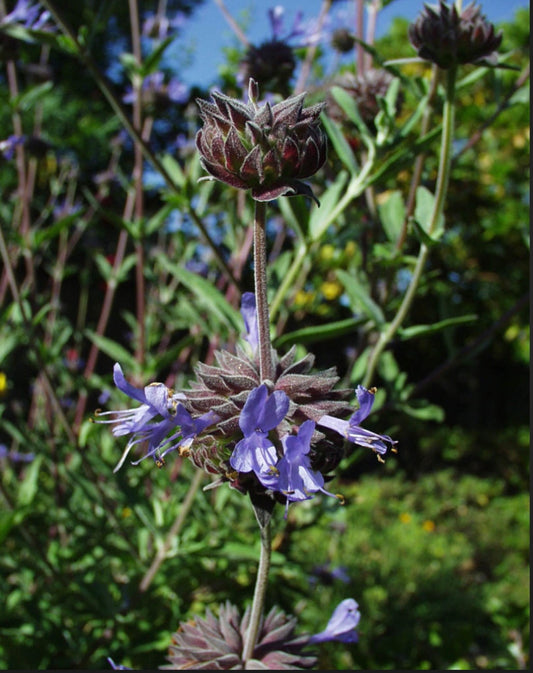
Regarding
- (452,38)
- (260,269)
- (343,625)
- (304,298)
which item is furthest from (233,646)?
(304,298)

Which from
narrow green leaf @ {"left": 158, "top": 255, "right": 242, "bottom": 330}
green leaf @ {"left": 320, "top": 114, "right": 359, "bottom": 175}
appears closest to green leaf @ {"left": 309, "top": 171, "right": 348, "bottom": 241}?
green leaf @ {"left": 320, "top": 114, "right": 359, "bottom": 175}

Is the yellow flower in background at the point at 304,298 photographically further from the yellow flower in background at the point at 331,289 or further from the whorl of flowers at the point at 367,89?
the whorl of flowers at the point at 367,89

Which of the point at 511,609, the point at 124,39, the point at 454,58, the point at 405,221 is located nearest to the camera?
the point at 454,58

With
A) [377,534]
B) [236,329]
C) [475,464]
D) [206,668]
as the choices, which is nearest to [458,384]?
[475,464]

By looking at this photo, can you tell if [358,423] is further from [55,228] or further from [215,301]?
[55,228]

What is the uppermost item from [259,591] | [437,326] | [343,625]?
[437,326]

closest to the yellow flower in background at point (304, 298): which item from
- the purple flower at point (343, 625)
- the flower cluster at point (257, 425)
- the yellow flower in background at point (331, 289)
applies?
the yellow flower in background at point (331, 289)

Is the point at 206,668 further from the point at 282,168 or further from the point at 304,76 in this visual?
the point at 304,76
